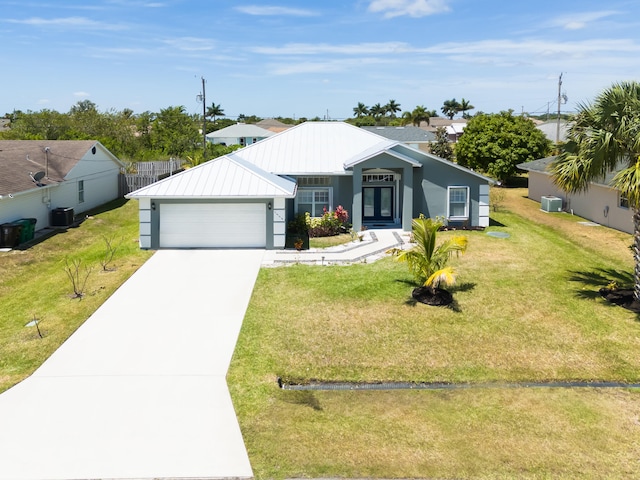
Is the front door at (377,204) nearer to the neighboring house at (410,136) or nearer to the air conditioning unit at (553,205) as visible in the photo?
the air conditioning unit at (553,205)

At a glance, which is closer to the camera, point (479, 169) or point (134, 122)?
point (479, 169)

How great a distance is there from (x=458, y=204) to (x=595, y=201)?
8207 millimetres

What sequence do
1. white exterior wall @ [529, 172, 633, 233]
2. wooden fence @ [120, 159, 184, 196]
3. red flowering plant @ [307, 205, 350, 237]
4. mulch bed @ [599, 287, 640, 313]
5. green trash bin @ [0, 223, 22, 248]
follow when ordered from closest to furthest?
mulch bed @ [599, 287, 640, 313]
green trash bin @ [0, 223, 22, 248]
red flowering plant @ [307, 205, 350, 237]
white exterior wall @ [529, 172, 633, 233]
wooden fence @ [120, 159, 184, 196]

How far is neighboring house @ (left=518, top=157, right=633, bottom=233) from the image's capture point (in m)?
24.5

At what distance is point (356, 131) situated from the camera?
29031mm

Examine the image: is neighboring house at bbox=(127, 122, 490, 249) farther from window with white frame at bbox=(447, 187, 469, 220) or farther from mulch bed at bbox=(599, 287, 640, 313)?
mulch bed at bbox=(599, 287, 640, 313)

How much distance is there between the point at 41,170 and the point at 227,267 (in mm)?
14292

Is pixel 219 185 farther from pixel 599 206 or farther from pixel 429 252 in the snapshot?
pixel 599 206

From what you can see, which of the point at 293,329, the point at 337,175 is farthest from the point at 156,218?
the point at 293,329

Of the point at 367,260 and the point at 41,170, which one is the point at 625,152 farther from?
the point at 41,170

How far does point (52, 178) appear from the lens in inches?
1027

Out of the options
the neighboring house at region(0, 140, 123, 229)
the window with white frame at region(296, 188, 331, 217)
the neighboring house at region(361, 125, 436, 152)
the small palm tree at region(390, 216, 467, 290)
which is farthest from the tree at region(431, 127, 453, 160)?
the small palm tree at region(390, 216, 467, 290)

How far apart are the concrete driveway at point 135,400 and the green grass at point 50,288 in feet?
1.65

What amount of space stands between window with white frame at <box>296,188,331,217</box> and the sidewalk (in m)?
3.04
